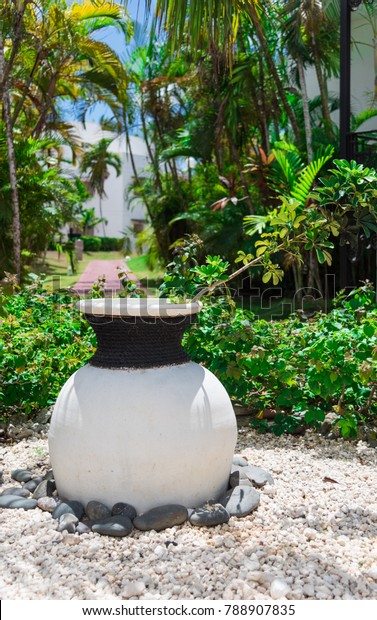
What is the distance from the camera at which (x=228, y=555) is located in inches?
104

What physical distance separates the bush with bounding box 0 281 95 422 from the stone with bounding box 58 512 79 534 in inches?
60.4

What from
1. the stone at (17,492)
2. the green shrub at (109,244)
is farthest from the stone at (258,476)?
the green shrub at (109,244)

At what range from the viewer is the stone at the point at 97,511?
2.94 m

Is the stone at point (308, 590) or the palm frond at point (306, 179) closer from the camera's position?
the stone at point (308, 590)

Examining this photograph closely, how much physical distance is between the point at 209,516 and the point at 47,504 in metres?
0.82

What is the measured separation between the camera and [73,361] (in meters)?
4.53

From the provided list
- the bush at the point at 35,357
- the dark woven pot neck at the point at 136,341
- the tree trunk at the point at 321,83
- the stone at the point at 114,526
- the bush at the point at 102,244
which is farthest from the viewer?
the bush at the point at 102,244

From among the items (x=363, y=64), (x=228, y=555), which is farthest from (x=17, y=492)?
(x=363, y=64)

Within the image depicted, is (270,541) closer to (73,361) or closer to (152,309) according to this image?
(152,309)

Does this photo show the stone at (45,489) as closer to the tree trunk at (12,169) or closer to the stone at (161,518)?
the stone at (161,518)

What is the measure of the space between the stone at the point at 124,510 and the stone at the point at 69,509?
16cm

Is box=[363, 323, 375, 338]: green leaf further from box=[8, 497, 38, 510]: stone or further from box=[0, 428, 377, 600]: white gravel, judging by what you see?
box=[8, 497, 38, 510]: stone

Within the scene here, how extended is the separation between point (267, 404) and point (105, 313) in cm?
205

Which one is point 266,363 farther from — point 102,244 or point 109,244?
point 109,244
